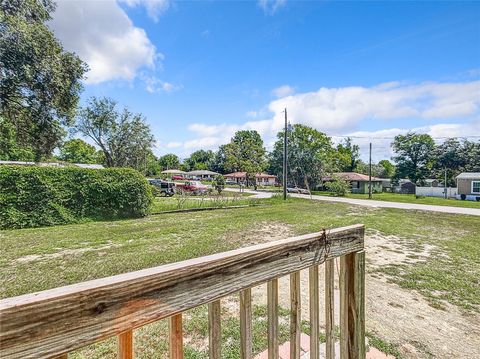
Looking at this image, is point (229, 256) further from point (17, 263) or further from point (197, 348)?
point (17, 263)

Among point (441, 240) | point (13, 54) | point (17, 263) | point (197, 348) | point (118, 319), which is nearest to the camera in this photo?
point (118, 319)

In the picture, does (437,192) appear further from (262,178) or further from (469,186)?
(262,178)

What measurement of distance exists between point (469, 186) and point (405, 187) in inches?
387

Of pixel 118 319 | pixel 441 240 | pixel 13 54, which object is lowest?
pixel 441 240

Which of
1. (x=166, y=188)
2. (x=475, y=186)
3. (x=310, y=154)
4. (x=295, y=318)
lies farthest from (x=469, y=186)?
(x=295, y=318)

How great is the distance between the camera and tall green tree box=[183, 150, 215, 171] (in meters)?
56.3

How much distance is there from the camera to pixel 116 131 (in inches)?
920

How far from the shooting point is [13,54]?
7898 millimetres

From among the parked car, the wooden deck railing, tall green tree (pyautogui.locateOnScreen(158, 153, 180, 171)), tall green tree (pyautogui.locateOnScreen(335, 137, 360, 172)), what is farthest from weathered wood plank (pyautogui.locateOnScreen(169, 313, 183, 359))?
tall green tree (pyautogui.locateOnScreen(158, 153, 180, 171))

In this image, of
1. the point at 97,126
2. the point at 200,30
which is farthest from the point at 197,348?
the point at 97,126

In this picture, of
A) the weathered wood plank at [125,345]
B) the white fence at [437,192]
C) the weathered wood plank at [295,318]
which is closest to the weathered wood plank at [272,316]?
the weathered wood plank at [295,318]

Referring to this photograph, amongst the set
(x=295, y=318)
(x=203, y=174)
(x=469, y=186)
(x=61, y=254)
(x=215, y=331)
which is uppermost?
(x=203, y=174)

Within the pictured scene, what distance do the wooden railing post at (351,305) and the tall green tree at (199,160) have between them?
5502 cm

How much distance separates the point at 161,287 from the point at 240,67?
13783 millimetres
